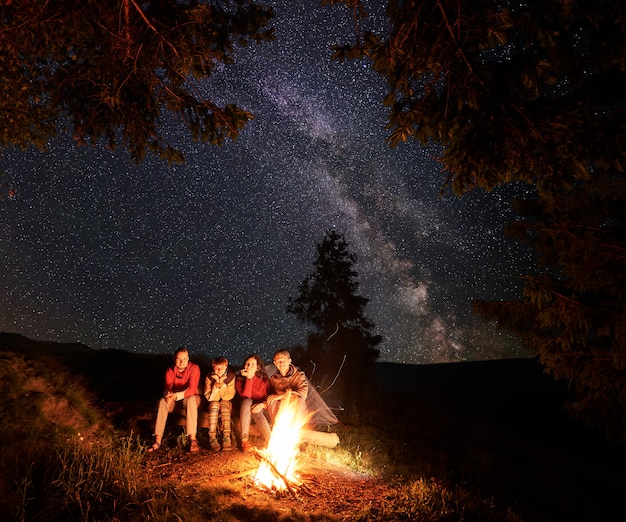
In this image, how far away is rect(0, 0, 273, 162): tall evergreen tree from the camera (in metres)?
6.40

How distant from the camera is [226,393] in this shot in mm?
7602

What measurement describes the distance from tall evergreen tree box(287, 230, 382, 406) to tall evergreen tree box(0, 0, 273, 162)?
1907cm

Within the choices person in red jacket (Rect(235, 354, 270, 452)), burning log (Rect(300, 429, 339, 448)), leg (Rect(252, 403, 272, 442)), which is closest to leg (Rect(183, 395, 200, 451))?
person in red jacket (Rect(235, 354, 270, 452))

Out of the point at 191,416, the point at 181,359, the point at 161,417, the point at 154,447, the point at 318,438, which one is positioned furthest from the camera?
the point at 318,438

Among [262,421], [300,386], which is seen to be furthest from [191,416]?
[300,386]

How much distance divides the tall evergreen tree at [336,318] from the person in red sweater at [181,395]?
1753 centimetres

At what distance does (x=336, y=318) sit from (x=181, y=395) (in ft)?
68.9

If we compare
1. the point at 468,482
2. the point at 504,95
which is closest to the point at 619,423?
the point at 468,482

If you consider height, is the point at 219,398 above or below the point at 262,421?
above

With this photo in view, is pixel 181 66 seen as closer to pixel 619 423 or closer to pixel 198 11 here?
pixel 198 11

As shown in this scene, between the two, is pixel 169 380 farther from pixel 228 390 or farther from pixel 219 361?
pixel 228 390

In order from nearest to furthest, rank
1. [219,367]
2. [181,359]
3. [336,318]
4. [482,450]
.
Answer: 1. [219,367]
2. [181,359]
3. [482,450]
4. [336,318]

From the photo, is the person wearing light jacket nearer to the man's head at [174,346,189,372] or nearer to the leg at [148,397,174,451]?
the man's head at [174,346,189,372]

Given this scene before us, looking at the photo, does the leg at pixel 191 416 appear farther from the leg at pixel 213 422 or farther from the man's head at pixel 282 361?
the man's head at pixel 282 361
